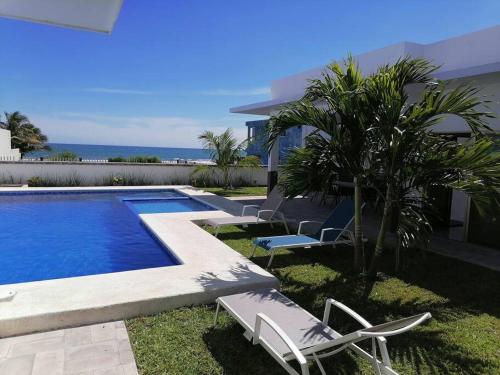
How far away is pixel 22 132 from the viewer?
3459 centimetres

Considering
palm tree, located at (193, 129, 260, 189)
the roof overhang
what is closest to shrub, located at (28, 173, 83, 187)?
palm tree, located at (193, 129, 260, 189)

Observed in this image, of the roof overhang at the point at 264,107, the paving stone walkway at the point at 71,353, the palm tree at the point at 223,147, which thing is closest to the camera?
the paving stone walkway at the point at 71,353

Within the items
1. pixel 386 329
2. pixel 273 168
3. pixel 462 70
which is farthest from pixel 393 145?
pixel 273 168

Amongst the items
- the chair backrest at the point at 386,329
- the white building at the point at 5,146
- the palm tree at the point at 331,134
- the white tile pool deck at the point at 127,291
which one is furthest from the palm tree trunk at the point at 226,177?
the chair backrest at the point at 386,329

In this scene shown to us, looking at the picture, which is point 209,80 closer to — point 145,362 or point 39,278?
point 39,278

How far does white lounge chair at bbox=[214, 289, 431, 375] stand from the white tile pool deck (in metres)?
0.88

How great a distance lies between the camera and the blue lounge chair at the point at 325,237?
6.53m

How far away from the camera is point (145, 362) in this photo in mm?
3500

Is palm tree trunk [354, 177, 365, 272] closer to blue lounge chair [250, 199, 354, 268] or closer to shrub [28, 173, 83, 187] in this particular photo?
blue lounge chair [250, 199, 354, 268]

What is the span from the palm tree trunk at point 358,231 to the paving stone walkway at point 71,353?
153 inches

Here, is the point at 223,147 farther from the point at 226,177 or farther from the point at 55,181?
the point at 55,181

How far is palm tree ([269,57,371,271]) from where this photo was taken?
18.3 feet

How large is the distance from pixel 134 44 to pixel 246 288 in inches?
989

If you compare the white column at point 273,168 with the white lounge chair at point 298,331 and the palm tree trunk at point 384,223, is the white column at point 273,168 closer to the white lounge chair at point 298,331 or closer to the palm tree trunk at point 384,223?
the palm tree trunk at point 384,223
